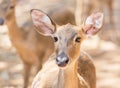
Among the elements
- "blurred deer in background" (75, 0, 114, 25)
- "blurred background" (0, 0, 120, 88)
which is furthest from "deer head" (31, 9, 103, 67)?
"blurred deer in background" (75, 0, 114, 25)

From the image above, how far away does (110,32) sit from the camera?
27.1 ft

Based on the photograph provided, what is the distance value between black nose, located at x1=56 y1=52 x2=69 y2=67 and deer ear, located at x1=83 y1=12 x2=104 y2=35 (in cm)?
55

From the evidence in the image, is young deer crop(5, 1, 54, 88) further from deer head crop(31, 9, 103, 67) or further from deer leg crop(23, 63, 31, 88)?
deer head crop(31, 9, 103, 67)

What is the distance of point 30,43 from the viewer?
226 inches

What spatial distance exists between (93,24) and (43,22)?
441 mm

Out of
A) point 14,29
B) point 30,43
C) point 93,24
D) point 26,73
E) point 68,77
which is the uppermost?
point 93,24

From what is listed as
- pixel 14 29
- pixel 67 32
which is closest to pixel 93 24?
pixel 67 32

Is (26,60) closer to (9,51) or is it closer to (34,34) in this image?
(34,34)

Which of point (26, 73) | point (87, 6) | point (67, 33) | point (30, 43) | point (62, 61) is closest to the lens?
point (62, 61)

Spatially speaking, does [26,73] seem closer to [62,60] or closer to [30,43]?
[30,43]

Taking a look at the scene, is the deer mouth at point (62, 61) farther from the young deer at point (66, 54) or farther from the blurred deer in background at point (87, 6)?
the blurred deer in background at point (87, 6)

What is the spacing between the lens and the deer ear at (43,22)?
3.98 meters

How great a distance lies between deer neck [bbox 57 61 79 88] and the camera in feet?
12.4

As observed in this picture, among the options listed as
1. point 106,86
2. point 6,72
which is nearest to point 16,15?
point 6,72
